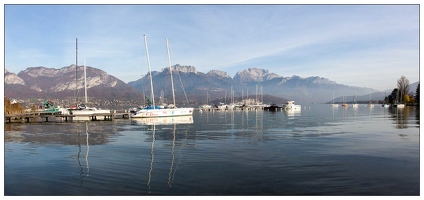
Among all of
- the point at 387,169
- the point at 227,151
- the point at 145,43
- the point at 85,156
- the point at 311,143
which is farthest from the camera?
the point at 145,43

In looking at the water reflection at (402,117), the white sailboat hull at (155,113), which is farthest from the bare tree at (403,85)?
the white sailboat hull at (155,113)

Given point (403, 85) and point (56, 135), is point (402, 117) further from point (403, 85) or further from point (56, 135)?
point (403, 85)

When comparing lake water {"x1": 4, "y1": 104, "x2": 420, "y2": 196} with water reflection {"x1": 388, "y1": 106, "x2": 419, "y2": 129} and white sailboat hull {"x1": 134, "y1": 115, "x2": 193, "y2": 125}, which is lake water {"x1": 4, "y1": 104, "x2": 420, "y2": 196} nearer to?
water reflection {"x1": 388, "y1": 106, "x2": 419, "y2": 129}

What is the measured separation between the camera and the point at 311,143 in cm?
2812

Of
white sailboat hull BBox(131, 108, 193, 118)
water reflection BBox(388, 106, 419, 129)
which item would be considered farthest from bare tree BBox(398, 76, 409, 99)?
white sailboat hull BBox(131, 108, 193, 118)

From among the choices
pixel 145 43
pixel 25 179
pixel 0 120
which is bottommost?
pixel 25 179

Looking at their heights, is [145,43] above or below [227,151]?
above

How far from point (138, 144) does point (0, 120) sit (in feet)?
36.0

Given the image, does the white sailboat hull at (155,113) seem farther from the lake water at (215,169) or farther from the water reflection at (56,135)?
the lake water at (215,169)

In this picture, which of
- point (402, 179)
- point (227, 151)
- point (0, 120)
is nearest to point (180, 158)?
point (227, 151)

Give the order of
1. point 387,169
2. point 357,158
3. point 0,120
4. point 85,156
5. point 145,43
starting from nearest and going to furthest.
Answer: point 387,169, point 0,120, point 357,158, point 85,156, point 145,43

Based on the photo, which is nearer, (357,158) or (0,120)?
(0,120)

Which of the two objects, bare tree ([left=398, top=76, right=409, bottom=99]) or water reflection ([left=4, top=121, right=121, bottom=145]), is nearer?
water reflection ([left=4, top=121, right=121, bottom=145])

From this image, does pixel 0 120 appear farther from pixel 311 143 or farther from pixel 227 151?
pixel 311 143
